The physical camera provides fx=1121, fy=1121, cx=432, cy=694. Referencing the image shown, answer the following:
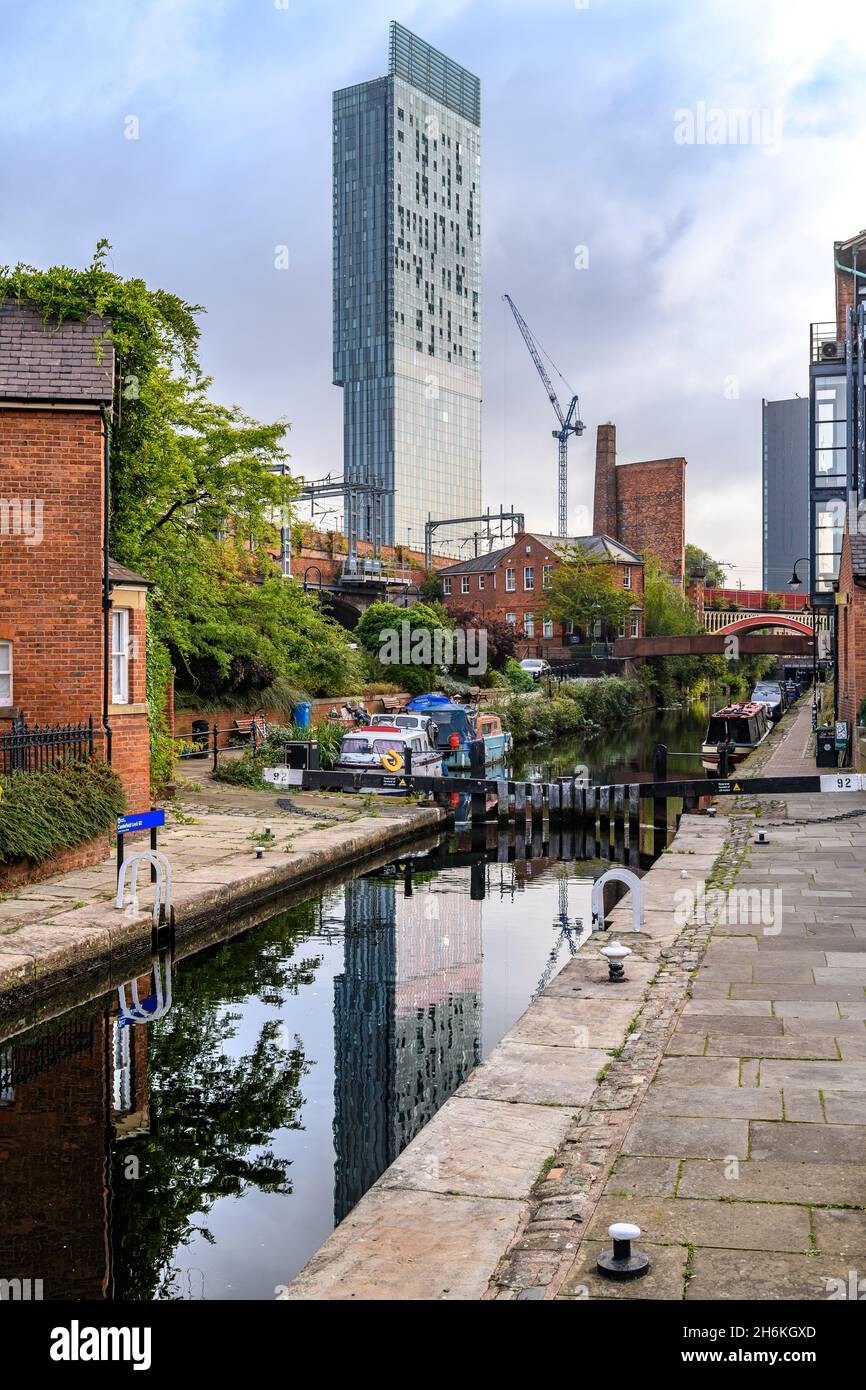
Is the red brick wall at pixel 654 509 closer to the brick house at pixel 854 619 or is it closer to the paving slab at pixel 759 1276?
the brick house at pixel 854 619

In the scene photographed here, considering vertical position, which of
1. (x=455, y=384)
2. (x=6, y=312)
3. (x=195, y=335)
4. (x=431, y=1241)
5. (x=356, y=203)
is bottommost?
(x=431, y=1241)

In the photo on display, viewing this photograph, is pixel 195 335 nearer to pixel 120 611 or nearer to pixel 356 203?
pixel 120 611

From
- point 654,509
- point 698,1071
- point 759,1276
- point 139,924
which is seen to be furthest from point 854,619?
point 654,509

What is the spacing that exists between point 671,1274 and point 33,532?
13849mm

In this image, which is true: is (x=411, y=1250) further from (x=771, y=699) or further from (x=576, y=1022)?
(x=771, y=699)

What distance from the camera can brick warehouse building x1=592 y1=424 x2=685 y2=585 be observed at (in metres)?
104

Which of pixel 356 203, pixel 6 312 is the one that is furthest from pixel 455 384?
pixel 6 312

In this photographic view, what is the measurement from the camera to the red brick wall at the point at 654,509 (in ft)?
341

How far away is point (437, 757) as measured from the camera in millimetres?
28812

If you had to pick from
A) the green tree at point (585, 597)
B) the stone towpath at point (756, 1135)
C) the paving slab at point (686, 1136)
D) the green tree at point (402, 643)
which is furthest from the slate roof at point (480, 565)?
the paving slab at point (686, 1136)

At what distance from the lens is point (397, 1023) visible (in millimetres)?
11242

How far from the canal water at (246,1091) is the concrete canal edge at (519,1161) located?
828mm

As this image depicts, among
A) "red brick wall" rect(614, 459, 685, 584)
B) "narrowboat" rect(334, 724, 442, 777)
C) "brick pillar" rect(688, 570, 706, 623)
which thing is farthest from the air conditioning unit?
"red brick wall" rect(614, 459, 685, 584)
